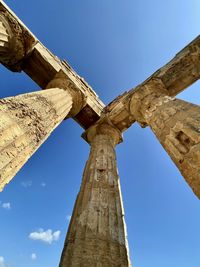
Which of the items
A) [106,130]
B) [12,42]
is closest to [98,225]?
[106,130]

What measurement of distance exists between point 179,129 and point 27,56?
7021mm

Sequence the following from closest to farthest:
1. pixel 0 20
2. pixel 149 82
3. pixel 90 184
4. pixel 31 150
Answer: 1. pixel 31 150
2. pixel 90 184
3. pixel 0 20
4. pixel 149 82

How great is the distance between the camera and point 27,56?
8.50m

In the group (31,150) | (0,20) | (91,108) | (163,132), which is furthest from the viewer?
(91,108)

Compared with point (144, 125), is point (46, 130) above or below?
below

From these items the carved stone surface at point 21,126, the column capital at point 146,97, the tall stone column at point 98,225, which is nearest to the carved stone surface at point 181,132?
the column capital at point 146,97

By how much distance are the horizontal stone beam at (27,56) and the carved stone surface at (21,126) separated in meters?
3.03

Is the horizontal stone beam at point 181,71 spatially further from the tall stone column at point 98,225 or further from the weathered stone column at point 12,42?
the weathered stone column at point 12,42

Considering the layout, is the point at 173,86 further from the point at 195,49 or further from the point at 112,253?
the point at 112,253

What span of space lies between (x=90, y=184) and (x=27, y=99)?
3119mm

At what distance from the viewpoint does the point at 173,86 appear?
27.0ft

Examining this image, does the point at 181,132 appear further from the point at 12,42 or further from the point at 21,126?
the point at 12,42

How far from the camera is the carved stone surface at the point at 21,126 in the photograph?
12.1 ft

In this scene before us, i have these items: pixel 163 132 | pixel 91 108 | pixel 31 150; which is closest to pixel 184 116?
pixel 163 132
